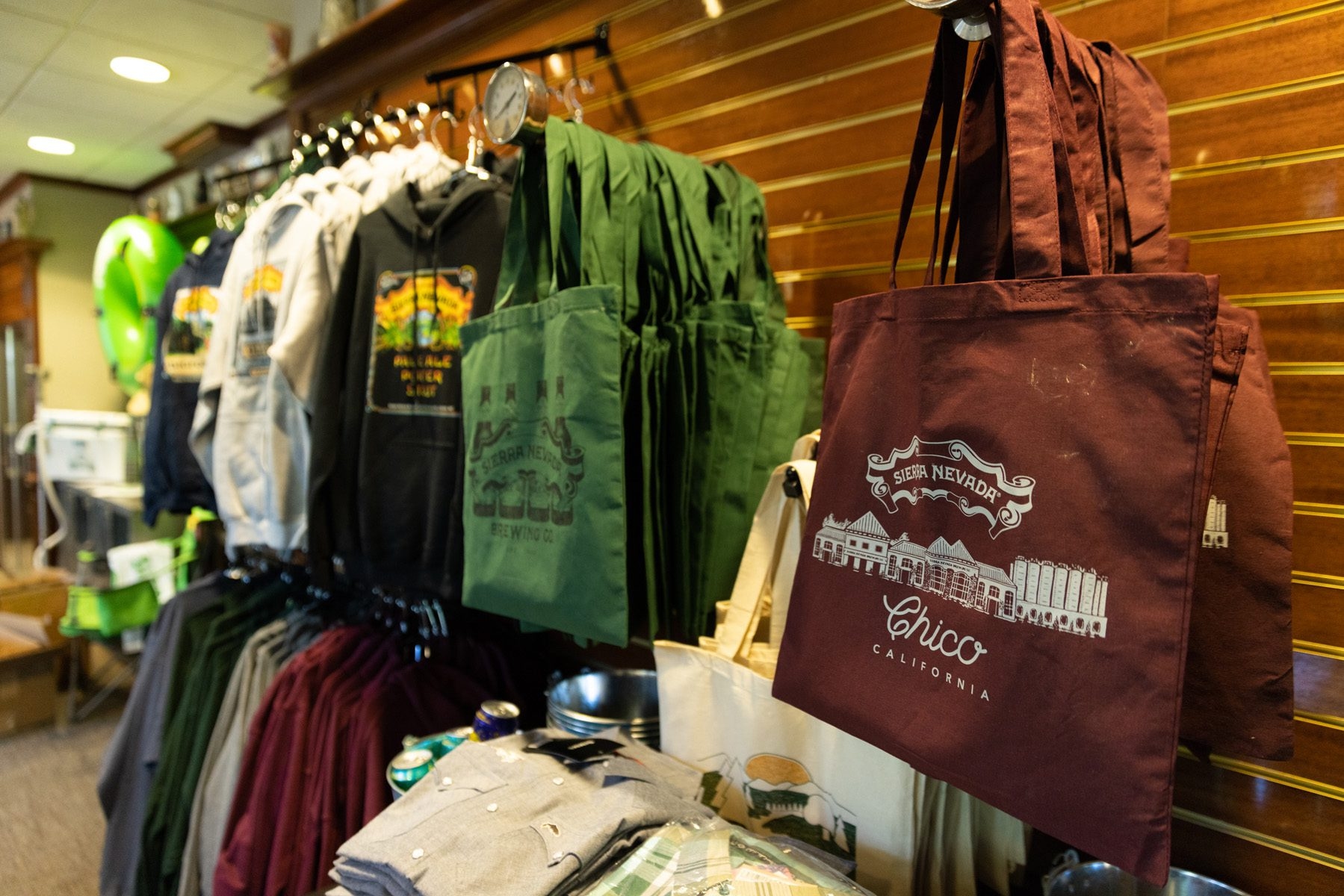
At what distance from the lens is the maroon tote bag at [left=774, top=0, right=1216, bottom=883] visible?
65 cm

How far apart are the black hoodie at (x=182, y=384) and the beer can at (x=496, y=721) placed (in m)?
1.42

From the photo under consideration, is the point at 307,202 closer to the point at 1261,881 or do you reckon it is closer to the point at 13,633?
the point at 1261,881

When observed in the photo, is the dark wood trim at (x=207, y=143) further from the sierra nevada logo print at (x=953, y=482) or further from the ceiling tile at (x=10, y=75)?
the sierra nevada logo print at (x=953, y=482)

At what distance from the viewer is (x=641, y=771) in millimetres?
1092

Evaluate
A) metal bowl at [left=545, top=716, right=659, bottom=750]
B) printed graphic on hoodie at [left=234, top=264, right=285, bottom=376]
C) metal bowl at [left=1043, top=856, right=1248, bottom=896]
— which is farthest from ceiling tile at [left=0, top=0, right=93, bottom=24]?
metal bowl at [left=1043, top=856, right=1248, bottom=896]

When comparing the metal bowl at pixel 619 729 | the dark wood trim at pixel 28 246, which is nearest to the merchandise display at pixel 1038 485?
the metal bowl at pixel 619 729

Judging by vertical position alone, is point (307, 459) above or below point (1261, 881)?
above

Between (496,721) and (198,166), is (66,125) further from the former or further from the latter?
(496,721)

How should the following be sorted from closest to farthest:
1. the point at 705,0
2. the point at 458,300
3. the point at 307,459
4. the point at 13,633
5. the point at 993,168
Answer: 1. the point at 993,168
2. the point at 458,300
3. the point at 705,0
4. the point at 307,459
5. the point at 13,633

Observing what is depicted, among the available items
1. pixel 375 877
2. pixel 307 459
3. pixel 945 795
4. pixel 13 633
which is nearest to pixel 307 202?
pixel 307 459

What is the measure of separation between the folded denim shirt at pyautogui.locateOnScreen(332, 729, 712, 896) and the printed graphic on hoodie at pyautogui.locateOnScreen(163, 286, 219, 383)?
1.76 m

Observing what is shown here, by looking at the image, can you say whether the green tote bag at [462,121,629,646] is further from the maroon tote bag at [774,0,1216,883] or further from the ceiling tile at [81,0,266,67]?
the ceiling tile at [81,0,266,67]

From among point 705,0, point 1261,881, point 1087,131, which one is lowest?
point 1261,881

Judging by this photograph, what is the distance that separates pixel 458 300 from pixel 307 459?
589 millimetres
